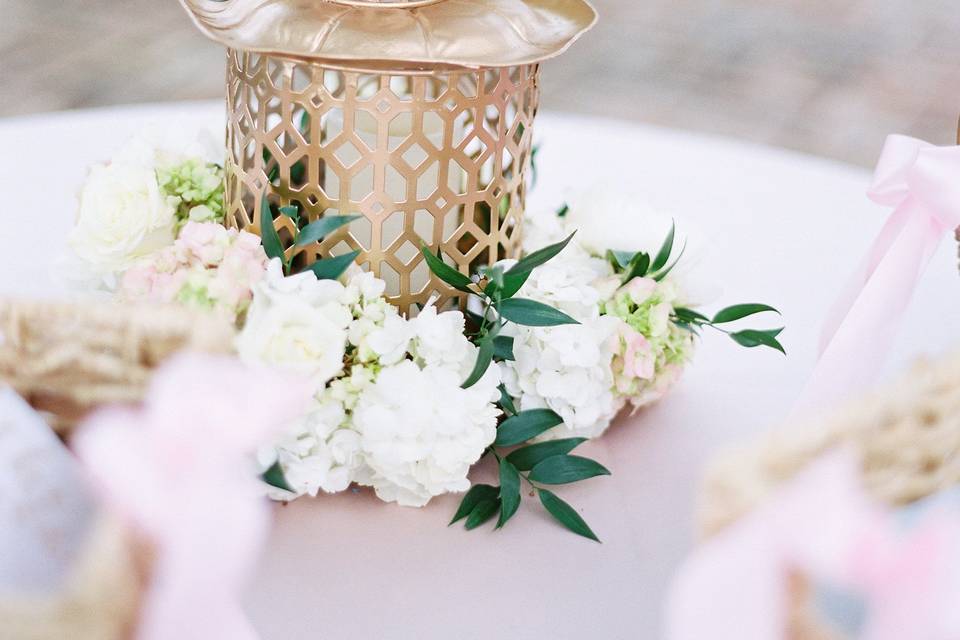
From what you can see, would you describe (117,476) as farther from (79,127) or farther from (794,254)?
(79,127)

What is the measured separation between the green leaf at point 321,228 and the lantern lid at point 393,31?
133mm

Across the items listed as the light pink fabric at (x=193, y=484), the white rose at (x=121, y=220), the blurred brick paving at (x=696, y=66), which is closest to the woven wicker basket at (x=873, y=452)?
the light pink fabric at (x=193, y=484)

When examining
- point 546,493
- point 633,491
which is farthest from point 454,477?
point 633,491

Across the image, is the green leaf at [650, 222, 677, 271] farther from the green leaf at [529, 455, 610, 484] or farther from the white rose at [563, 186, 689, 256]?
the green leaf at [529, 455, 610, 484]

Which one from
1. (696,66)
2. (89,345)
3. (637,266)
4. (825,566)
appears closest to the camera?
→ (825,566)

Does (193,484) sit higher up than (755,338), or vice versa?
(193,484)

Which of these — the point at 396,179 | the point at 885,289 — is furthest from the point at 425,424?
the point at 885,289

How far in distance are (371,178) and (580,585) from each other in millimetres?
415

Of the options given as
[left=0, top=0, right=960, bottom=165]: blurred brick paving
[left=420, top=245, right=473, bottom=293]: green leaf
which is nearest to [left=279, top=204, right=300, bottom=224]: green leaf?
[left=420, top=245, right=473, bottom=293]: green leaf

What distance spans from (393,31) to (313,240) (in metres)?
0.19

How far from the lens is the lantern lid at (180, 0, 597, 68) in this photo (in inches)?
34.4

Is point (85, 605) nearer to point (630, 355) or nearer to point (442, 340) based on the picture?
point (442, 340)

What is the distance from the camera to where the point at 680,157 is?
5.60 feet

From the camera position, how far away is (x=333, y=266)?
0.91 m
